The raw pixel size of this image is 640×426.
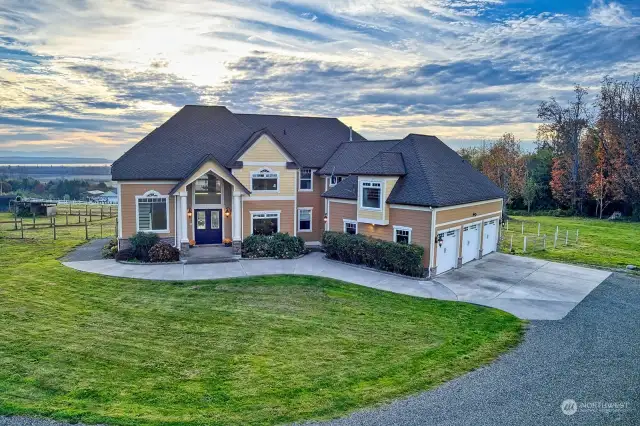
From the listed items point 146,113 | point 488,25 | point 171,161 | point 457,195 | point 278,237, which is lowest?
point 278,237

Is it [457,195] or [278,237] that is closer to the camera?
[457,195]

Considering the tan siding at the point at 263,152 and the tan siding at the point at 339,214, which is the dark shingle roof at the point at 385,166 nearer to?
the tan siding at the point at 339,214

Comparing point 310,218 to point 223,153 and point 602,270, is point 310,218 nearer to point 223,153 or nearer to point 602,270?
point 223,153

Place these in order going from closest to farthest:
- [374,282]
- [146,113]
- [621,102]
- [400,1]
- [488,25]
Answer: [374,282] < [400,1] < [488,25] < [146,113] < [621,102]

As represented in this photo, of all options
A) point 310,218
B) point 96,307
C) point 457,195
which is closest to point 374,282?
point 457,195

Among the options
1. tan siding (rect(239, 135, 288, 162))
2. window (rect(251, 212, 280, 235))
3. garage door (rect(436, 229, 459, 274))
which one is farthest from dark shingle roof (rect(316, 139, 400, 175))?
garage door (rect(436, 229, 459, 274))

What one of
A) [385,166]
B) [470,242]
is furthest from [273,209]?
[470,242]

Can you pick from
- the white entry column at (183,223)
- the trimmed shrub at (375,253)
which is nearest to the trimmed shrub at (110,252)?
the white entry column at (183,223)
